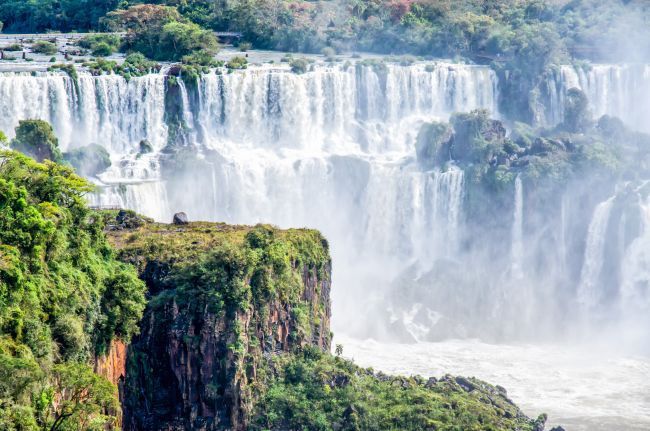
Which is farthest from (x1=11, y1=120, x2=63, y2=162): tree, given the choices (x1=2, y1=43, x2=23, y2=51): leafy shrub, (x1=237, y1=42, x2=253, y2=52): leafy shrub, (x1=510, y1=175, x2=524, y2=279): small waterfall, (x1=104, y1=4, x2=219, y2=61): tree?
(x1=237, y1=42, x2=253, y2=52): leafy shrub

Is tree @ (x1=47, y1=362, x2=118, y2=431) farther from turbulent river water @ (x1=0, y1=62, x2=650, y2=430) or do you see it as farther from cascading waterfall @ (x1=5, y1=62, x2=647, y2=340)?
cascading waterfall @ (x1=5, y1=62, x2=647, y2=340)

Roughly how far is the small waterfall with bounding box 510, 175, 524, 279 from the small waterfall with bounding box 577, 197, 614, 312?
3248 millimetres

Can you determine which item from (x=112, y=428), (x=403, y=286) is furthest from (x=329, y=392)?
(x=403, y=286)

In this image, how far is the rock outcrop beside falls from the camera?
42688mm

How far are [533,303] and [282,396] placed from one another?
26.3 meters

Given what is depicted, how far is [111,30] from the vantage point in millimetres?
89562

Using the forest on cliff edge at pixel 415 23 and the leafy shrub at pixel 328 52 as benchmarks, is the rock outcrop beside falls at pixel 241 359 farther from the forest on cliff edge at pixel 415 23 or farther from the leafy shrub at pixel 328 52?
the forest on cliff edge at pixel 415 23

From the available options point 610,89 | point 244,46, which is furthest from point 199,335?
point 610,89

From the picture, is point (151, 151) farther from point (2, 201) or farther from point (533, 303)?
point (2, 201)

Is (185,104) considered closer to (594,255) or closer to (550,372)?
(594,255)

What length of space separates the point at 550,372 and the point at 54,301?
26535mm

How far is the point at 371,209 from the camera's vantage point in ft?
234

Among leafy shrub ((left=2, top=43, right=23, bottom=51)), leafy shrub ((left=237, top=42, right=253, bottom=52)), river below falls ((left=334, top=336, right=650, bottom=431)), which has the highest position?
leafy shrub ((left=2, top=43, right=23, bottom=51))

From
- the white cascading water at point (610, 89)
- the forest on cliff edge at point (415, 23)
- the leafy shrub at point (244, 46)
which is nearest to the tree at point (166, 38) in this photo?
the leafy shrub at point (244, 46)
